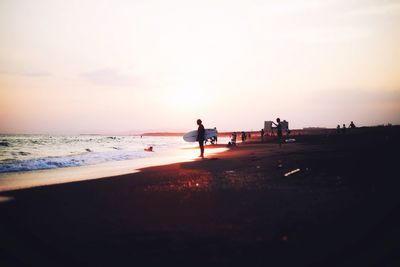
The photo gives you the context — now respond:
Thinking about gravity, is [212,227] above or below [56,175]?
above

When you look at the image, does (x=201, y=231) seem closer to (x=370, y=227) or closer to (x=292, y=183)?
(x=370, y=227)

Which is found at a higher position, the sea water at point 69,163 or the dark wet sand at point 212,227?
the dark wet sand at point 212,227

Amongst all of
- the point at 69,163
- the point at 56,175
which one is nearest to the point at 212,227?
the point at 56,175

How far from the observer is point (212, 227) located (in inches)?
178

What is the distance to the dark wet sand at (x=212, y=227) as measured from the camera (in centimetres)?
345

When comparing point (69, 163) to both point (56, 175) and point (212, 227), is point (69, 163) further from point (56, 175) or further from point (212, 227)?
point (212, 227)

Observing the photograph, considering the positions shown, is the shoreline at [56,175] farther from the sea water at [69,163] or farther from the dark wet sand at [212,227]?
the dark wet sand at [212,227]

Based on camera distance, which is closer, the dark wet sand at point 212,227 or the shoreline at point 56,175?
the dark wet sand at point 212,227

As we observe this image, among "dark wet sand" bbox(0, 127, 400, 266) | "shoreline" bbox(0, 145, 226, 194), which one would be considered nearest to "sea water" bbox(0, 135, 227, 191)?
"shoreline" bbox(0, 145, 226, 194)

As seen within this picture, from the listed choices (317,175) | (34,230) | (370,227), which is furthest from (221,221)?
(317,175)

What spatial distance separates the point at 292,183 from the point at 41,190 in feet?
23.8

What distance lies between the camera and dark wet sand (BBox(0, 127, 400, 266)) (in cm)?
345

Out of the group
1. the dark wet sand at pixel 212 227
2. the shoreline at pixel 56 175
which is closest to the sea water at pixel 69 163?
the shoreline at pixel 56 175

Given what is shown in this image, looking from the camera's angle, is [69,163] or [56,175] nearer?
[56,175]
